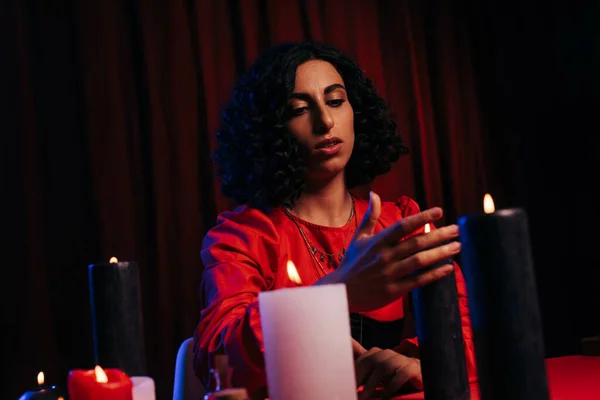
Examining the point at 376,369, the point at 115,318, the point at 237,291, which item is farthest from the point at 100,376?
the point at 237,291

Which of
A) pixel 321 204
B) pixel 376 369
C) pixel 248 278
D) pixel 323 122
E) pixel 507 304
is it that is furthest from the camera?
pixel 321 204

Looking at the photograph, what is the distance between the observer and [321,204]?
1676mm

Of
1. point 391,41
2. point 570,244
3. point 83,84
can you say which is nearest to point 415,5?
point 391,41

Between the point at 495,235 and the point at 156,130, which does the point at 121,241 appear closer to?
the point at 156,130

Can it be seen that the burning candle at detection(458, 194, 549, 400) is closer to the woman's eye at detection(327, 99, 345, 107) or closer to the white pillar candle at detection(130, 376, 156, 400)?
the white pillar candle at detection(130, 376, 156, 400)

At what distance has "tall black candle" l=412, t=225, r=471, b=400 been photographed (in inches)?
26.8

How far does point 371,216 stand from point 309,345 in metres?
0.23

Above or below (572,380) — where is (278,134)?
above

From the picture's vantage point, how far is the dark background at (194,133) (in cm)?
202

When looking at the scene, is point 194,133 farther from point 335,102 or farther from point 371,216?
point 371,216

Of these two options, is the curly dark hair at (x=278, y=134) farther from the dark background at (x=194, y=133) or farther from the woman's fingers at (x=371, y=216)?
the woman's fingers at (x=371, y=216)

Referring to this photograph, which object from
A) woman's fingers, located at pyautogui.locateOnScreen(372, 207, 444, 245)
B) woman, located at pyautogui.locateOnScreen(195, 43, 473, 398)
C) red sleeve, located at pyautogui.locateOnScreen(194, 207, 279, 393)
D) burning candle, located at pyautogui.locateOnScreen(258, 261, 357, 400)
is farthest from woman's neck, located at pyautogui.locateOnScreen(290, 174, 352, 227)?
burning candle, located at pyautogui.locateOnScreen(258, 261, 357, 400)

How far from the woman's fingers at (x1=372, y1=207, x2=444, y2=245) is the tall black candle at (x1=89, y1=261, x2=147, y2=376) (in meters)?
0.29

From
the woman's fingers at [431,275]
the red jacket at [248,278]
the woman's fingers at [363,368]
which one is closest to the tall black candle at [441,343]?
the woman's fingers at [431,275]
